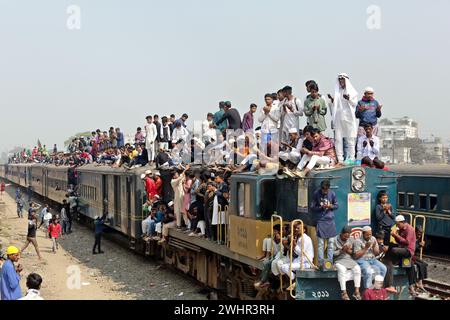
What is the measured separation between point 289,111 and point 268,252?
3.54 meters

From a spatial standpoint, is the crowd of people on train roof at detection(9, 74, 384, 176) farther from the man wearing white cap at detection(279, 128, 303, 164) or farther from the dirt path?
the dirt path

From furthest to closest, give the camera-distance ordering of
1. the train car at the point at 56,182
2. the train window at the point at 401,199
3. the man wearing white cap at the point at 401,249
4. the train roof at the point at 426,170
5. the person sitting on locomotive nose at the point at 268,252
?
1. the train car at the point at 56,182
2. the train window at the point at 401,199
3. the train roof at the point at 426,170
4. the person sitting on locomotive nose at the point at 268,252
5. the man wearing white cap at the point at 401,249

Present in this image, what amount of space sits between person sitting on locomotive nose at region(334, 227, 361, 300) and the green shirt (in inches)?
112

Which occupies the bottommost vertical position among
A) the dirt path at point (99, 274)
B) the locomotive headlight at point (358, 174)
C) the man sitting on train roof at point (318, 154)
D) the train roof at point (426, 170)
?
the dirt path at point (99, 274)

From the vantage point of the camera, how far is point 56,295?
1546cm

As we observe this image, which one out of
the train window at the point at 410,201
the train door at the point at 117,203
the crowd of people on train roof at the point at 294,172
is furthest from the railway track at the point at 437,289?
the train door at the point at 117,203

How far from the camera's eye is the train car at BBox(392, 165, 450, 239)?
19.7 meters

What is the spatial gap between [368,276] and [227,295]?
4.56m

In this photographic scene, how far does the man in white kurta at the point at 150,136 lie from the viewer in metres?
20.7

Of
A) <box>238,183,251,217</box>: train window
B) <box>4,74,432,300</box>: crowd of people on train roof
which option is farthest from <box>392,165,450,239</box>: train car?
<box>238,183,251,217</box>: train window

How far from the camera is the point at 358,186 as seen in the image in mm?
10148

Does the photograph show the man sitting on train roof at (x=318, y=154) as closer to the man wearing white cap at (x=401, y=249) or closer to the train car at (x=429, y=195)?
the man wearing white cap at (x=401, y=249)

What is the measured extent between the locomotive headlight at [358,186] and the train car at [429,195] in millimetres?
9428
